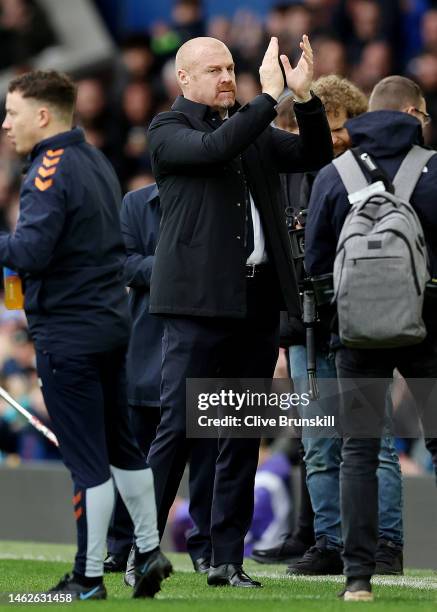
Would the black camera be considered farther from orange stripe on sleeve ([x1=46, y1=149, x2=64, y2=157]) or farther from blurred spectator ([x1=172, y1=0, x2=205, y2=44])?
blurred spectator ([x1=172, y1=0, x2=205, y2=44])

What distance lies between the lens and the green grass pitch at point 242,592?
5297 millimetres

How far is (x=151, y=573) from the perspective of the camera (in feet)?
17.9

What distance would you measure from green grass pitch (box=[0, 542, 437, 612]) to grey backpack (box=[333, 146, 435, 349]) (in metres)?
0.93

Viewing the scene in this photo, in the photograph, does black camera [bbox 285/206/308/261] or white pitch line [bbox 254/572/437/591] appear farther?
black camera [bbox 285/206/308/261]

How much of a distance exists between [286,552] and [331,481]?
88 cm

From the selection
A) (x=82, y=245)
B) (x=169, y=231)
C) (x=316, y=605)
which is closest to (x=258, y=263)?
(x=169, y=231)

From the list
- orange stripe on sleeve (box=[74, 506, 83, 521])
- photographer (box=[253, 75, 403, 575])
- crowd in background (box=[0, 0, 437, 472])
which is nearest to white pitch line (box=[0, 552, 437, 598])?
photographer (box=[253, 75, 403, 575])

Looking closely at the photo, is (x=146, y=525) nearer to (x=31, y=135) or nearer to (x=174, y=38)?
(x=31, y=135)

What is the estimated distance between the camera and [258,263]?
6.13 m

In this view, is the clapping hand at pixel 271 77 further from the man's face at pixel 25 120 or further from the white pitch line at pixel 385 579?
the white pitch line at pixel 385 579

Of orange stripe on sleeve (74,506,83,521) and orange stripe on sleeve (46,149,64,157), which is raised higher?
orange stripe on sleeve (46,149,64,157)

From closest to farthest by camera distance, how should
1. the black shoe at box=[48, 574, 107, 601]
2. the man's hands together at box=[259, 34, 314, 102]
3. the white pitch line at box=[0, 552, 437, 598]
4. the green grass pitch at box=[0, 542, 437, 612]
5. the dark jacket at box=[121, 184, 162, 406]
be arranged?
the green grass pitch at box=[0, 542, 437, 612], the black shoe at box=[48, 574, 107, 601], the man's hands together at box=[259, 34, 314, 102], the white pitch line at box=[0, 552, 437, 598], the dark jacket at box=[121, 184, 162, 406]

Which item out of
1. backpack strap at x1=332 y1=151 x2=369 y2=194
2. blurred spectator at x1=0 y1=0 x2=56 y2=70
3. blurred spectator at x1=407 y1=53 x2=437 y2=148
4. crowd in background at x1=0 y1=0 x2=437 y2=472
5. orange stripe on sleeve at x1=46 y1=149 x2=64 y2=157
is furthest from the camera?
blurred spectator at x1=0 y1=0 x2=56 y2=70

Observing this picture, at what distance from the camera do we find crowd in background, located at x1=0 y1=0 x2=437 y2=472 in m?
12.2
